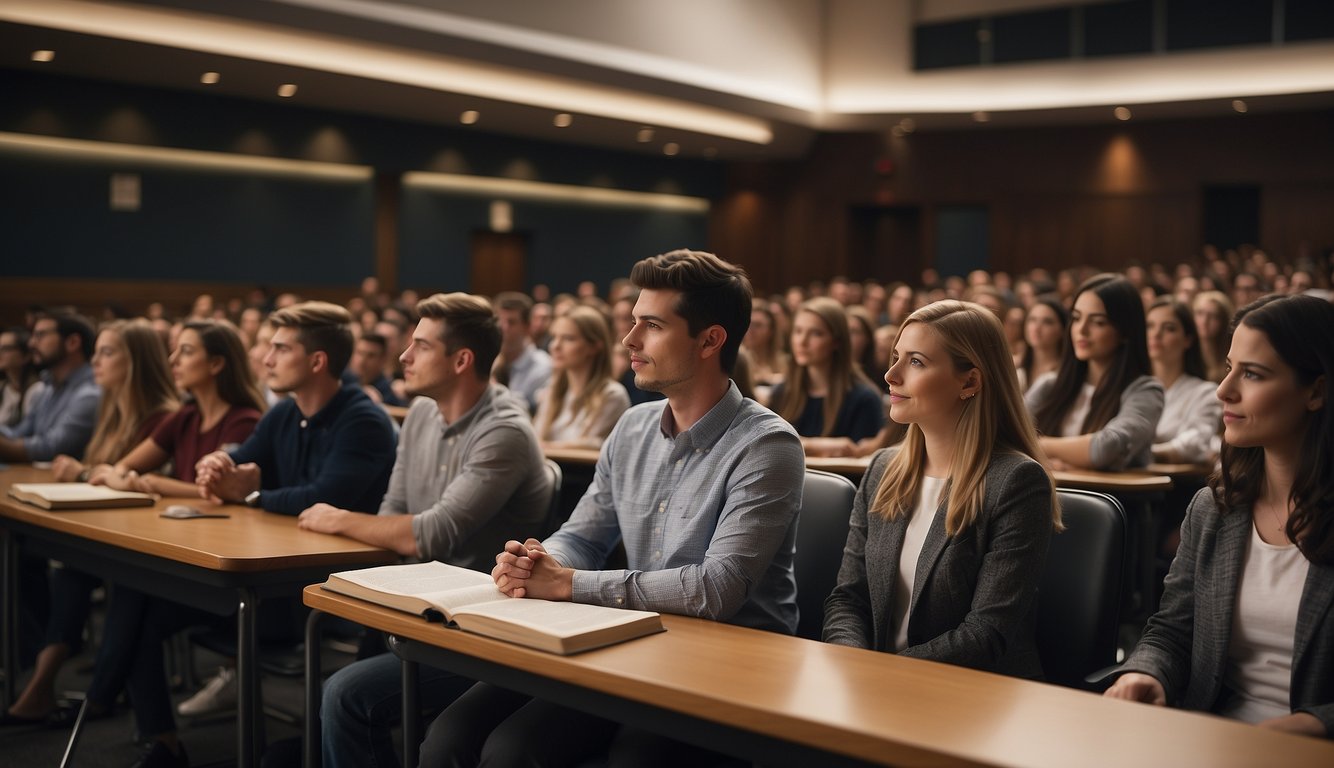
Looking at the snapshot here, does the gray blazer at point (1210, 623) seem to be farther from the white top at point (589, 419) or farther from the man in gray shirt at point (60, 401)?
the man in gray shirt at point (60, 401)

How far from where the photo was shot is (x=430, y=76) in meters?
12.1

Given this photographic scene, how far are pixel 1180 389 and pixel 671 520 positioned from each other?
119 inches

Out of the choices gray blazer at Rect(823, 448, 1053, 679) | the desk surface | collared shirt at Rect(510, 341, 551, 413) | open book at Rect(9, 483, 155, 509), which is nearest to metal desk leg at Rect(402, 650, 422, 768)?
the desk surface

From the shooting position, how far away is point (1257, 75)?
14.0 metres

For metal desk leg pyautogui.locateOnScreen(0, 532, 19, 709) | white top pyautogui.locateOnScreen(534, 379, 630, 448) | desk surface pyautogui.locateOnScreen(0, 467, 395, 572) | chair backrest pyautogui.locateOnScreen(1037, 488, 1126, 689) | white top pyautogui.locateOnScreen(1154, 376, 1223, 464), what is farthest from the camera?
white top pyautogui.locateOnScreen(534, 379, 630, 448)

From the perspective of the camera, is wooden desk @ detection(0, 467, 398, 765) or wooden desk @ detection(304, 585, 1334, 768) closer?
wooden desk @ detection(304, 585, 1334, 768)

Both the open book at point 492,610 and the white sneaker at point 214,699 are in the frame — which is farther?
the white sneaker at point 214,699

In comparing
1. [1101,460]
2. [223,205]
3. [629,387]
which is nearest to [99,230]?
[223,205]

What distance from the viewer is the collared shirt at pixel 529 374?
703 centimetres

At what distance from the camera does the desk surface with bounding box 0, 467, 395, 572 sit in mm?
2639

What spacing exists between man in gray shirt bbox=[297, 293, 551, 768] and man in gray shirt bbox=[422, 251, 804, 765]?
0.99ft

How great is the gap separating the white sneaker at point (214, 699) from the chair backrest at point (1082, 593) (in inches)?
111

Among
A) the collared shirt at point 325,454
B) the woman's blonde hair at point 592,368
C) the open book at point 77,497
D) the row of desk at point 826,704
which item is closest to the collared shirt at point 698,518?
the row of desk at point 826,704

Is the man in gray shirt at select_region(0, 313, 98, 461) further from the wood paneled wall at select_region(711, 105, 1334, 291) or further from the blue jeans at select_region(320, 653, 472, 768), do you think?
the wood paneled wall at select_region(711, 105, 1334, 291)
